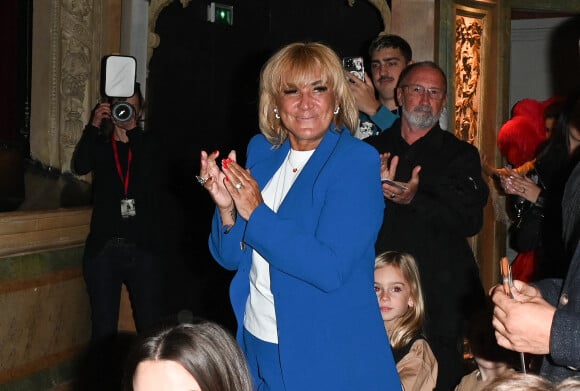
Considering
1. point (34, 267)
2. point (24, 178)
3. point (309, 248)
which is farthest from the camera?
point (24, 178)

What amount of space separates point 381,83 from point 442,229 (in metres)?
0.96

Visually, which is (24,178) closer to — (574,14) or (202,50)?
(202,50)

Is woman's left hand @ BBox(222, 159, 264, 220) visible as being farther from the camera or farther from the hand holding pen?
A: the camera

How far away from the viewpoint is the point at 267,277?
2.67 m

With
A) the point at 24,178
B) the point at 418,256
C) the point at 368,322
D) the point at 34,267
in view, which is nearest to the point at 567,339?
the point at 368,322

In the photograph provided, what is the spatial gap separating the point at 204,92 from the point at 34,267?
1.69 m

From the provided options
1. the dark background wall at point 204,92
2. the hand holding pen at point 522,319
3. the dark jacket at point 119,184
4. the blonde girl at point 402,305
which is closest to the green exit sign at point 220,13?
the dark background wall at point 204,92

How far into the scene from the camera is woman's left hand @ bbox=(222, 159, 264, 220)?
2.52 m

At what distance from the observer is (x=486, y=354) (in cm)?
333

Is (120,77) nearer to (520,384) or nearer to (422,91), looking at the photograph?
(422,91)

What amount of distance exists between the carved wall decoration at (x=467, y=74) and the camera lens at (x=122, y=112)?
1.94 m

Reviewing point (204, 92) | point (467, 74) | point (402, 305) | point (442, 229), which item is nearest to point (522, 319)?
point (402, 305)

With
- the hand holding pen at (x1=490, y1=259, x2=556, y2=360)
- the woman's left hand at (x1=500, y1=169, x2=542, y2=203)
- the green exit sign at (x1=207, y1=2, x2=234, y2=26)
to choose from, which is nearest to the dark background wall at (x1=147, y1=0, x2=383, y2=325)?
the green exit sign at (x1=207, y1=2, x2=234, y2=26)

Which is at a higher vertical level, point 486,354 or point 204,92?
point 204,92
